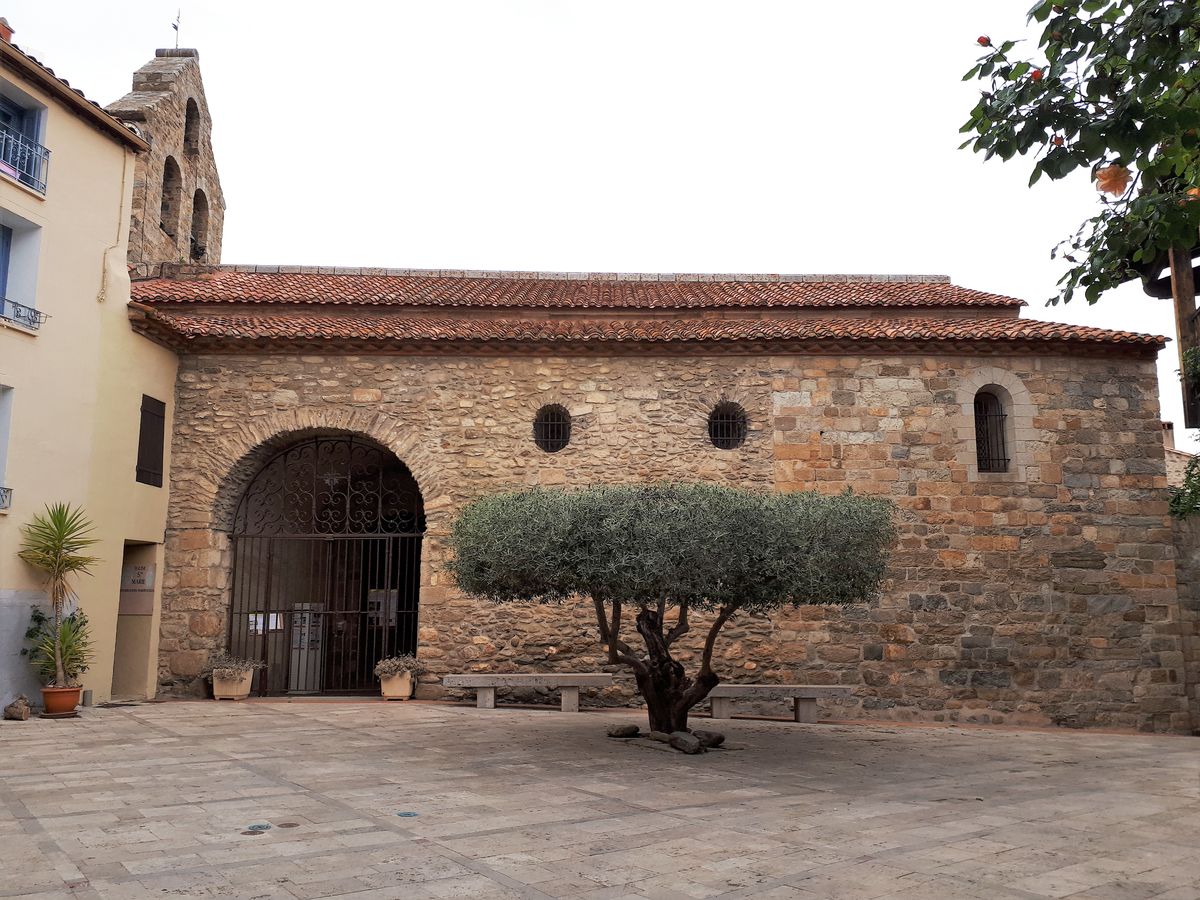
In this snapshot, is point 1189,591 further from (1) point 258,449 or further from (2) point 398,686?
(1) point 258,449

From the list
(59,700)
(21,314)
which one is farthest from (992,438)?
(21,314)

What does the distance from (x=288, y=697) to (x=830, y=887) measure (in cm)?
1065

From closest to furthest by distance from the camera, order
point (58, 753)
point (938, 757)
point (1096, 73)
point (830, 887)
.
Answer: point (830, 887)
point (1096, 73)
point (58, 753)
point (938, 757)

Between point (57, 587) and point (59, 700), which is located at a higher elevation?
point (57, 587)

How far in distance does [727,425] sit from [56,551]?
8.99 m

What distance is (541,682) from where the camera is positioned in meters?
12.3

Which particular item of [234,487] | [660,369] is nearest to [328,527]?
[234,487]

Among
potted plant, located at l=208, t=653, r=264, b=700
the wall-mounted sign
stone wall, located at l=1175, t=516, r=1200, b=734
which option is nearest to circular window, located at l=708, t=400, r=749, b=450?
stone wall, located at l=1175, t=516, r=1200, b=734

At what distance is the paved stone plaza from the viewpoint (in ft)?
15.6

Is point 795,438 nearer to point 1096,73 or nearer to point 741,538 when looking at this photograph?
point 741,538

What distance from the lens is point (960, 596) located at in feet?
Result: 41.9

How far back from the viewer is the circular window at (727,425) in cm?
1341

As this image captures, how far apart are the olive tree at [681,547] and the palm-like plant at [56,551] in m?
5.32

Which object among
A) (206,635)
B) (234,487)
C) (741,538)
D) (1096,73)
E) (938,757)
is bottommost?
(938,757)
